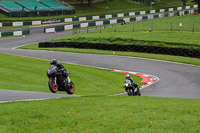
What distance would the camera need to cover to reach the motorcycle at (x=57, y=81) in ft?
52.3

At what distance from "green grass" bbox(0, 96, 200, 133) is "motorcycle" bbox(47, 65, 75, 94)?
300cm

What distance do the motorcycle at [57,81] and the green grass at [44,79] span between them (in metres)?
1.65

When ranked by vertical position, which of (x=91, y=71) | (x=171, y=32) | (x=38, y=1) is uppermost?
(x=38, y=1)

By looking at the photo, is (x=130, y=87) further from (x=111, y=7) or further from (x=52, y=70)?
(x=111, y=7)

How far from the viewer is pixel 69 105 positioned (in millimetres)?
12289

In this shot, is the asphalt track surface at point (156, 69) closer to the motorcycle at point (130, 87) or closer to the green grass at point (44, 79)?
the green grass at point (44, 79)

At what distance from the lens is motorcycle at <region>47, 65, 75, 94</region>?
15935 millimetres

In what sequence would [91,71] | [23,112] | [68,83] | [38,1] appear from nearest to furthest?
[23,112]
[68,83]
[91,71]
[38,1]

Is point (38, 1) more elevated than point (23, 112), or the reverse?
point (38, 1)

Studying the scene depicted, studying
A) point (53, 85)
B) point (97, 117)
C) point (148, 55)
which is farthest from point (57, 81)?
point (148, 55)

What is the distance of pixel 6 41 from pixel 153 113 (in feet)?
141

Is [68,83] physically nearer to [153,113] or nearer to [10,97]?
[10,97]

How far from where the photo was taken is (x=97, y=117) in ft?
34.5

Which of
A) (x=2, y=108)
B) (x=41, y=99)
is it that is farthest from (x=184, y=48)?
(x=2, y=108)
